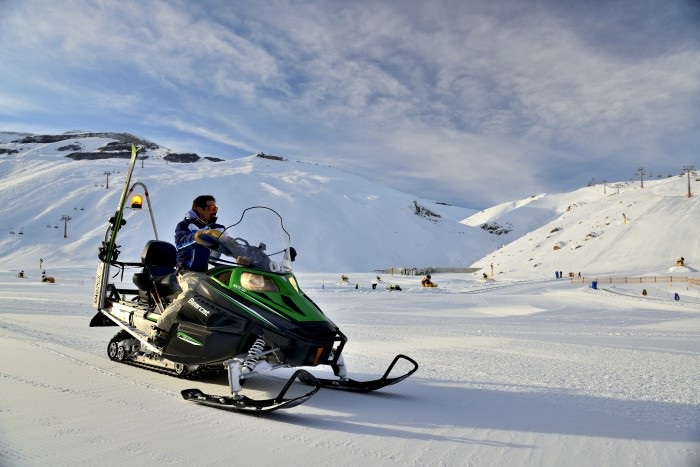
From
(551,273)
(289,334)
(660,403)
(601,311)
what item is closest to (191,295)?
(289,334)

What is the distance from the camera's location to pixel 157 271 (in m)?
5.79

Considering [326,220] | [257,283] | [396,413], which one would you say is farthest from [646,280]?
[326,220]

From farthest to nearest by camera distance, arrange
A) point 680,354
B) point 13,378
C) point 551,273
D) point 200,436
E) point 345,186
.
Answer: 1. point 345,186
2. point 551,273
3. point 680,354
4. point 13,378
5. point 200,436

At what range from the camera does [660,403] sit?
4.32 metres

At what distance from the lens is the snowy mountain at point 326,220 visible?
49719 mm

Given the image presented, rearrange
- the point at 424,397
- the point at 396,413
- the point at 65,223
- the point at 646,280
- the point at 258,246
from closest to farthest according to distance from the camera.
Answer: the point at 396,413 < the point at 424,397 < the point at 258,246 < the point at 646,280 < the point at 65,223

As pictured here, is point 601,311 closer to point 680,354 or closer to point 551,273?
point 680,354

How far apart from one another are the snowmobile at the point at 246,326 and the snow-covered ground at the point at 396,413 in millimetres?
196

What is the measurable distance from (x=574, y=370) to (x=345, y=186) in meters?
83.1

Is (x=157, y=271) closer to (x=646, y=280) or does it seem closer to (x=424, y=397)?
(x=424, y=397)

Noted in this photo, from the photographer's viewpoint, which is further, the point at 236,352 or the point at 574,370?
the point at 574,370

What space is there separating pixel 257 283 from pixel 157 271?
2040mm

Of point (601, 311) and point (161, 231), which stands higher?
point (161, 231)

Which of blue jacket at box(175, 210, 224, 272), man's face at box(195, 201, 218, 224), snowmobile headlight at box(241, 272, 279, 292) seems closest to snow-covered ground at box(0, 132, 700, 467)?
snowmobile headlight at box(241, 272, 279, 292)
